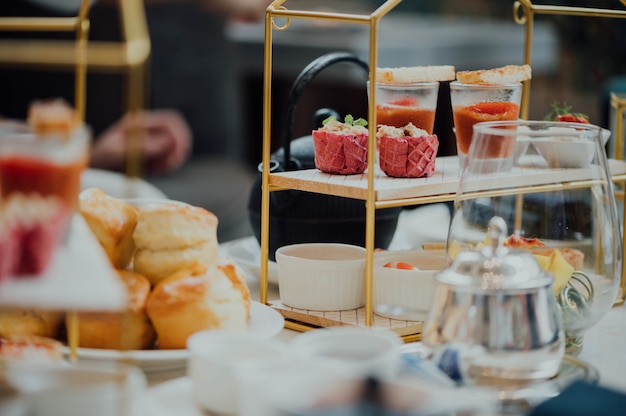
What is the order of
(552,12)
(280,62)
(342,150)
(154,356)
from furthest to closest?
(280,62) < (552,12) < (342,150) < (154,356)

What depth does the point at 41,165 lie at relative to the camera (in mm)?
703

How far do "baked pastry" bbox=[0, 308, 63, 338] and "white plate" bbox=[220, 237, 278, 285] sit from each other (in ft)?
1.37

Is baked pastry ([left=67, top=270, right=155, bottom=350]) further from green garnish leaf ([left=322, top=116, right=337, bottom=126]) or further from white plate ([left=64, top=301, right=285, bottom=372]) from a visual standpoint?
green garnish leaf ([left=322, top=116, right=337, bottom=126])

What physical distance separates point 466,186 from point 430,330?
249mm

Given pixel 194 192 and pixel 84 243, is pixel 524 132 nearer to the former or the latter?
pixel 84 243

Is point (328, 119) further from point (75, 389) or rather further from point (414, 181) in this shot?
point (75, 389)

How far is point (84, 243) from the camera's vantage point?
2.44 feet

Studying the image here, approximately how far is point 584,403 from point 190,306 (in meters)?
0.43

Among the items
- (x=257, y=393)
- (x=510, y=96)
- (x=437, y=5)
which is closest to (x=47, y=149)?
(x=257, y=393)

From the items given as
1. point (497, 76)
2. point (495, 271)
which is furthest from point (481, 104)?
point (495, 271)

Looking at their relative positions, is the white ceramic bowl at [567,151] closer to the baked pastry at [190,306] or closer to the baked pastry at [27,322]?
the baked pastry at [190,306]

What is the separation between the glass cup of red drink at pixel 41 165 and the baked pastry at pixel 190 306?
294 mm

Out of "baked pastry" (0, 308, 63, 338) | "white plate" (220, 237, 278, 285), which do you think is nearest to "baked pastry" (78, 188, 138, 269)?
"baked pastry" (0, 308, 63, 338)

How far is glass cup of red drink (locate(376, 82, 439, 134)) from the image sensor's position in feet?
4.15
